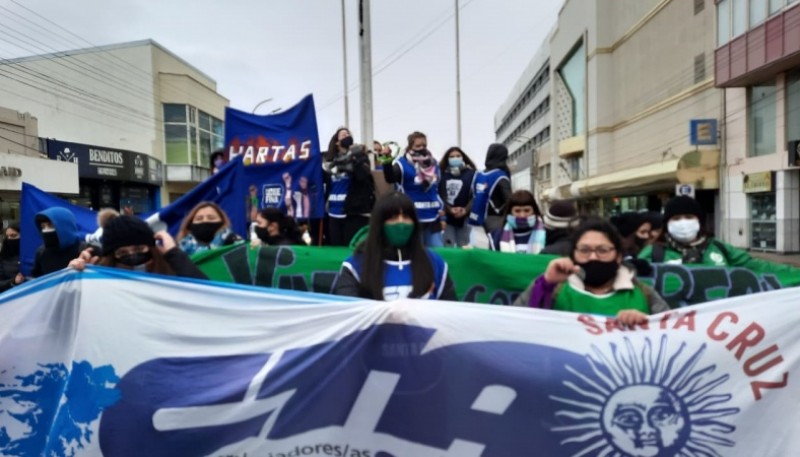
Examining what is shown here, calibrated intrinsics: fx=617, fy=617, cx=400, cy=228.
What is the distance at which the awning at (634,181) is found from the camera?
29.1m

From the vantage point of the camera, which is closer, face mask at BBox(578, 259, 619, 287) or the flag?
face mask at BBox(578, 259, 619, 287)

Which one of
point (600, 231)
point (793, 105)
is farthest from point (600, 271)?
point (793, 105)

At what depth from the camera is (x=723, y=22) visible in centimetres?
2525

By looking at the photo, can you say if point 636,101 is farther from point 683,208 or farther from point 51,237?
point 51,237

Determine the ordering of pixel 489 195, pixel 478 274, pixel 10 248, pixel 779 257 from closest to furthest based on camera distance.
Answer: pixel 478 274 → pixel 489 195 → pixel 10 248 → pixel 779 257

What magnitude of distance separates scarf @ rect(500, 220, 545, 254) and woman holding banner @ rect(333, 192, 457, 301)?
4.77 feet

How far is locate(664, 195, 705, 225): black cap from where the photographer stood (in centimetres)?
404

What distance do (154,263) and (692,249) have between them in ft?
10.8

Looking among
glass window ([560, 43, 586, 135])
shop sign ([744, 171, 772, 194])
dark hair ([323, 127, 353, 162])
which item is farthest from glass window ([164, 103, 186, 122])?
dark hair ([323, 127, 353, 162])

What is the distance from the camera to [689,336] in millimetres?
2652

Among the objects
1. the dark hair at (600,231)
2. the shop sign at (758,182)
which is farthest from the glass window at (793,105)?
the dark hair at (600,231)

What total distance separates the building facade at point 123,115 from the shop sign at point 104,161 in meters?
0.05

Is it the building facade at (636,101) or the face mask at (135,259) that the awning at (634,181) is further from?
the face mask at (135,259)

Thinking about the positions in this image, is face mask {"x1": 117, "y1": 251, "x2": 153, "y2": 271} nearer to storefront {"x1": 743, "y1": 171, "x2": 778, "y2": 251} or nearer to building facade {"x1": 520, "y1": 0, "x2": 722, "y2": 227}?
building facade {"x1": 520, "y1": 0, "x2": 722, "y2": 227}
